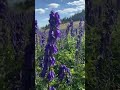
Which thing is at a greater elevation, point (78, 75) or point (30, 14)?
point (30, 14)

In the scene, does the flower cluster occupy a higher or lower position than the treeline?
lower

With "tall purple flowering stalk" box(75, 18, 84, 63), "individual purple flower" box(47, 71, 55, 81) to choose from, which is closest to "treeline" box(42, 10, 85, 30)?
"tall purple flowering stalk" box(75, 18, 84, 63)

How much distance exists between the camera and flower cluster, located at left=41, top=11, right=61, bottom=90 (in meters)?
5.30

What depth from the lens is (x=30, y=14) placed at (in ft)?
17.3

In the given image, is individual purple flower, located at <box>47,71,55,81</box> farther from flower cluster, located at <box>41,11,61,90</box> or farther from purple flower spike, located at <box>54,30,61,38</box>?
purple flower spike, located at <box>54,30,61,38</box>

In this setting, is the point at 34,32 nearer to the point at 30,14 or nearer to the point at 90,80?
the point at 30,14

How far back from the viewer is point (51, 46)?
5.30 metres

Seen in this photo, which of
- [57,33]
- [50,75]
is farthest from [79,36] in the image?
[50,75]

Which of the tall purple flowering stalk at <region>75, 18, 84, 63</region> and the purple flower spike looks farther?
the tall purple flowering stalk at <region>75, 18, 84, 63</region>

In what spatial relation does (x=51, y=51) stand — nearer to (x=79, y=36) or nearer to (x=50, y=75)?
(x=50, y=75)

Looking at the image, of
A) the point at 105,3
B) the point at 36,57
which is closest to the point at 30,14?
the point at 36,57

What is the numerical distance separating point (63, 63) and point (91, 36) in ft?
1.44

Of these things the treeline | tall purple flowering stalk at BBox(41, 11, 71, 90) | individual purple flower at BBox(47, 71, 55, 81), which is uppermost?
the treeline

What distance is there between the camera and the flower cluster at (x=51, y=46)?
5.30 metres
